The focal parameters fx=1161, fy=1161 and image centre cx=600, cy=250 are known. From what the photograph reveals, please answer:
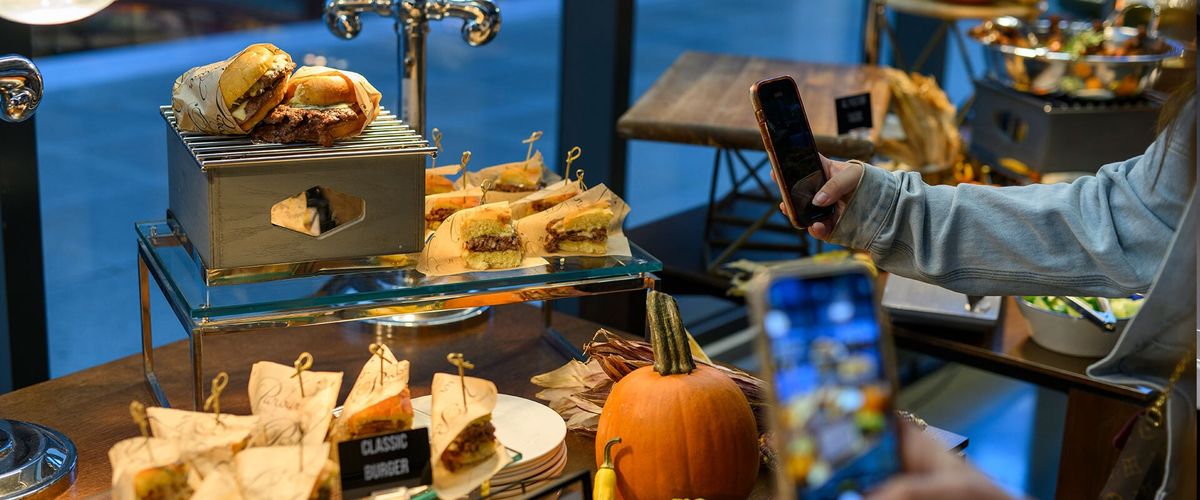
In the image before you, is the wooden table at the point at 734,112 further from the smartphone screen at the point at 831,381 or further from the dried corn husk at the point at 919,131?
the smartphone screen at the point at 831,381

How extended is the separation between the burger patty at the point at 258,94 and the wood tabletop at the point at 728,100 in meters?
1.03

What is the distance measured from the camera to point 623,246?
150cm

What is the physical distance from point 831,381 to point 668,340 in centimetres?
62

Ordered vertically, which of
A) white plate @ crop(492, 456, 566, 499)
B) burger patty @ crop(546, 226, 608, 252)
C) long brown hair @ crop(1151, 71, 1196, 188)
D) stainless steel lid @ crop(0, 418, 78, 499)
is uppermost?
long brown hair @ crop(1151, 71, 1196, 188)

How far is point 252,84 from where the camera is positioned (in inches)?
49.1

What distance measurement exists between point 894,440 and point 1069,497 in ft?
5.34

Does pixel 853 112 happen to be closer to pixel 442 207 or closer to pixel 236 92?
pixel 442 207

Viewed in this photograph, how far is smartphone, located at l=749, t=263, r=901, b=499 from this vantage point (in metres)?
0.64

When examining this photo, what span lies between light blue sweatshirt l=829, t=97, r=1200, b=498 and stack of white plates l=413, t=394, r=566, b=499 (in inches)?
16.7

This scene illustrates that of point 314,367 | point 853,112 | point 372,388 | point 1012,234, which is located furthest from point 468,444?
point 853,112

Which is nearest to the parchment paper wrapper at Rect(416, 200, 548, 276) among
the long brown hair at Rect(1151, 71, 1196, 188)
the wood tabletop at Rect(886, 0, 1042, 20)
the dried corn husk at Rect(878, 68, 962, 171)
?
the long brown hair at Rect(1151, 71, 1196, 188)

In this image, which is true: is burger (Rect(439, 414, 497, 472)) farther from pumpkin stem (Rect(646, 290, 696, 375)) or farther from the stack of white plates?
pumpkin stem (Rect(646, 290, 696, 375))

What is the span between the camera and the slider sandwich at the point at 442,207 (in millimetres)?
1480

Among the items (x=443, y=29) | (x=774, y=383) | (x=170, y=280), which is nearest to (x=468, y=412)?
(x=170, y=280)
